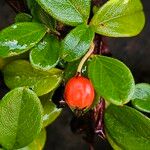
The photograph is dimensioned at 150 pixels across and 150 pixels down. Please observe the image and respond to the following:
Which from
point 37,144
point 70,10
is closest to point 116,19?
point 70,10

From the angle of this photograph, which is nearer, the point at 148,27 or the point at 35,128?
the point at 35,128

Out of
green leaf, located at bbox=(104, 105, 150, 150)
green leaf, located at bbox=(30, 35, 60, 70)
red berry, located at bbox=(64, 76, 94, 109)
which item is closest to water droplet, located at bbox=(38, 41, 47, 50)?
green leaf, located at bbox=(30, 35, 60, 70)

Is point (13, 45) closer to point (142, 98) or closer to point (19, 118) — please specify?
point (19, 118)

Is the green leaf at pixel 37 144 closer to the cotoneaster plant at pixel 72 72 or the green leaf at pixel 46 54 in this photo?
the cotoneaster plant at pixel 72 72

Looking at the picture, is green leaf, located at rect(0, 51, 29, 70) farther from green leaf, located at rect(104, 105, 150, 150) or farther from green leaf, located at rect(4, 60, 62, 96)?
green leaf, located at rect(104, 105, 150, 150)

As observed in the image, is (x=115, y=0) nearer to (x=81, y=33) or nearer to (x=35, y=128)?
(x=81, y=33)

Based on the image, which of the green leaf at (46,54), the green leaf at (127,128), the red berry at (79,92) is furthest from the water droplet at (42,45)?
the green leaf at (127,128)

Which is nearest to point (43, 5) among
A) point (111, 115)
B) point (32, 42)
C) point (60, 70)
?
point (32, 42)
